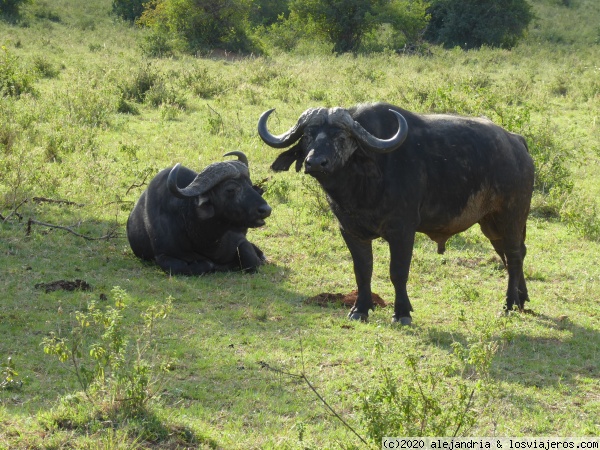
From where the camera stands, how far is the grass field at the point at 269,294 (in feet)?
15.8

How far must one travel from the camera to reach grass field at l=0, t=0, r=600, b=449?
15.8 ft

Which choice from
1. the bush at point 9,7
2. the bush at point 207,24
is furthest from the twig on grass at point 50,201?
the bush at point 9,7

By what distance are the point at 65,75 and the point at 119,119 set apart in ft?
15.3

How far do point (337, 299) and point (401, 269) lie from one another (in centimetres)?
87

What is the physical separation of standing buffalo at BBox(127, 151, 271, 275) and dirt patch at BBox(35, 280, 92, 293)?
0.92 metres

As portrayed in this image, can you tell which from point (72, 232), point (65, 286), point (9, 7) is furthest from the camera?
point (9, 7)

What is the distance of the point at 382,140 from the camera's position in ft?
21.0

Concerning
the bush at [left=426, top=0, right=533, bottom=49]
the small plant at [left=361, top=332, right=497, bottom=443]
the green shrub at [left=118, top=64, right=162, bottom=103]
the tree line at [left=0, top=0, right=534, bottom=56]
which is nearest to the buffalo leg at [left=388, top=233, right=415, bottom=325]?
the small plant at [left=361, top=332, right=497, bottom=443]

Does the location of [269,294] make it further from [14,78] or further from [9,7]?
[9,7]

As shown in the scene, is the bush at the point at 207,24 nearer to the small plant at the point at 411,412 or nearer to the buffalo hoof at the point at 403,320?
the buffalo hoof at the point at 403,320

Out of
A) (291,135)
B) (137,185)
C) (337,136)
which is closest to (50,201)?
(137,185)

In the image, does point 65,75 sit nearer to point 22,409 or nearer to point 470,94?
point 470,94

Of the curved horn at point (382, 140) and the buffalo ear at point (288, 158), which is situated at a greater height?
the curved horn at point (382, 140)

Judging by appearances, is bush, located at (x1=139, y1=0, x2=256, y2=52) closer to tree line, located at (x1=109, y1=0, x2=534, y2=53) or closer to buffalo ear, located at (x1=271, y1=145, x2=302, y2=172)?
tree line, located at (x1=109, y1=0, x2=534, y2=53)
